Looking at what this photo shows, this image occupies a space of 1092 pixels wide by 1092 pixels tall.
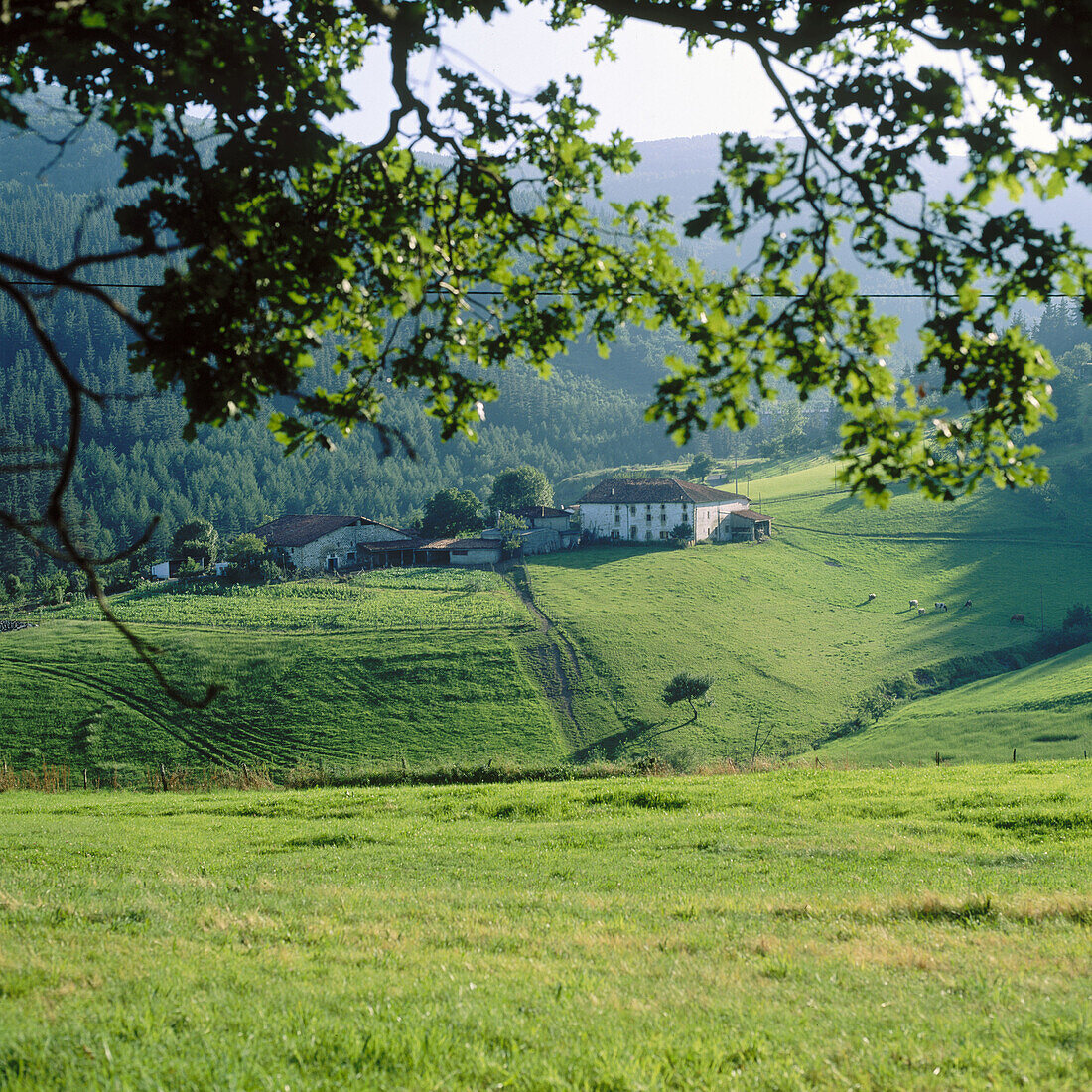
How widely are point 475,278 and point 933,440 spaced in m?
4.68

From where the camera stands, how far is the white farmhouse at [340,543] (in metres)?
109

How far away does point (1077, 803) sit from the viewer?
1764 cm

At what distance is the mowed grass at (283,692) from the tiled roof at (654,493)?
1739 inches

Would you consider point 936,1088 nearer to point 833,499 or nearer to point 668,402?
point 668,402

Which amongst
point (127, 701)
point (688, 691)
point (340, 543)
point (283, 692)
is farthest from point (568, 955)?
point (340, 543)

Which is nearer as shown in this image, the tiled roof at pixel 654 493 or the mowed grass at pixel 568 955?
the mowed grass at pixel 568 955

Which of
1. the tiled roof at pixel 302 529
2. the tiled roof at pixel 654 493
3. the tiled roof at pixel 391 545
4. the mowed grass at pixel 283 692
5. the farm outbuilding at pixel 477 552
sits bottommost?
the mowed grass at pixel 283 692

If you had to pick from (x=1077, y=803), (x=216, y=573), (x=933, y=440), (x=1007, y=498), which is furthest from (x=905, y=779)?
(x=1007, y=498)

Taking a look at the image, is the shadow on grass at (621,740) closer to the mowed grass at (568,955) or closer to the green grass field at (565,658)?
the green grass field at (565,658)

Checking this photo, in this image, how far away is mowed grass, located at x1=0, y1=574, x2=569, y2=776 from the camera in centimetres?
5203

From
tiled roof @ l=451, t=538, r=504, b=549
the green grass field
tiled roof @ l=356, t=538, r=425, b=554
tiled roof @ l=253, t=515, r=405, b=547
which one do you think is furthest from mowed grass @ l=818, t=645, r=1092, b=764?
tiled roof @ l=253, t=515, r=405, b=547

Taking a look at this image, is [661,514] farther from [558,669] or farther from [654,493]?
[558,669]

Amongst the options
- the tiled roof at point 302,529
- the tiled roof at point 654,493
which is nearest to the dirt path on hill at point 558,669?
the tiled roof at point 654,493

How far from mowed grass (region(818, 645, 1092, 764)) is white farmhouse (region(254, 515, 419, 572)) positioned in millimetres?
65068
